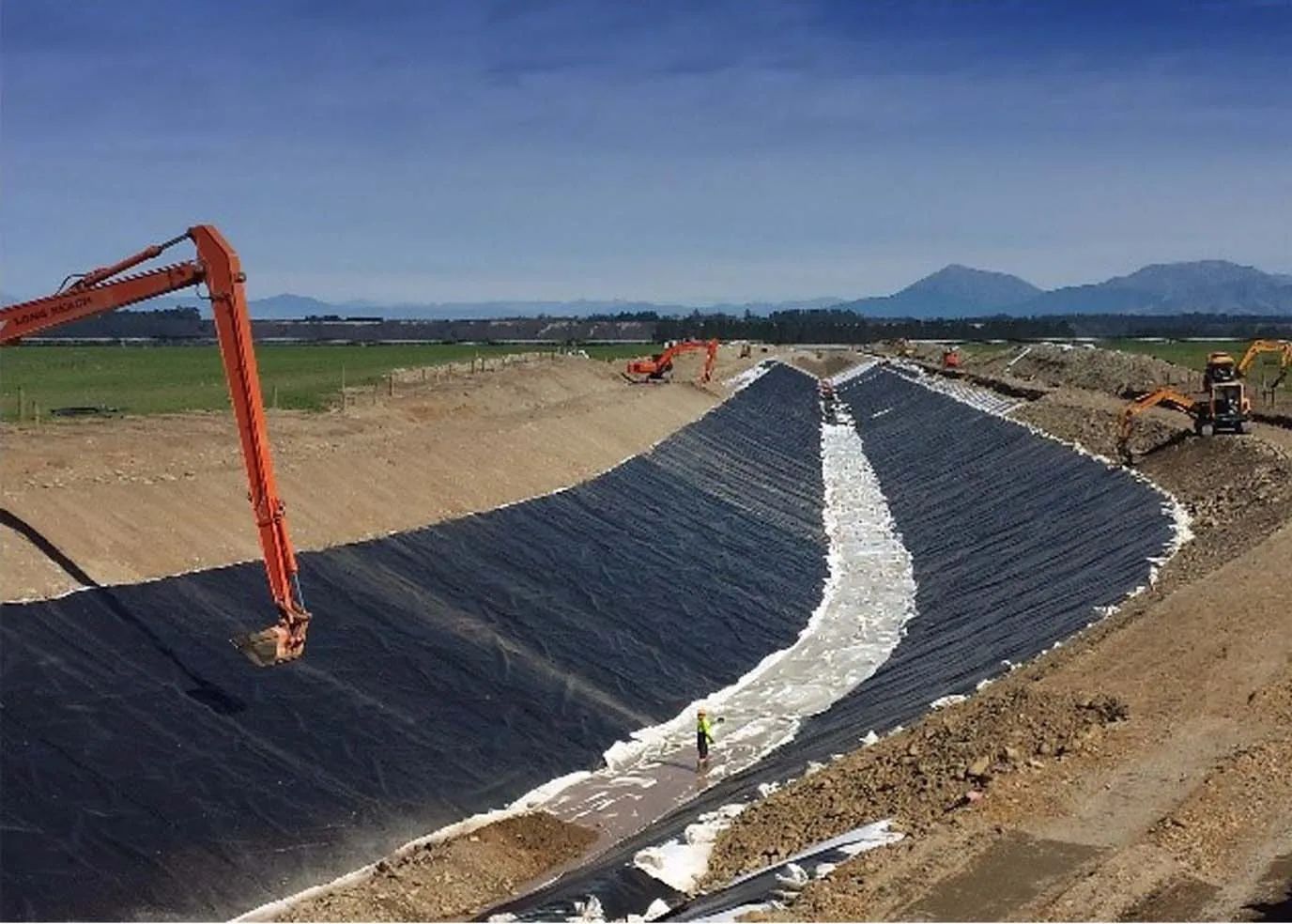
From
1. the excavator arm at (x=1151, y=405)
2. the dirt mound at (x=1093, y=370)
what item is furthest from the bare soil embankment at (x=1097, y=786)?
the dirt mound at (x=1093, y=370)

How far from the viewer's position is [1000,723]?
59.8 ft

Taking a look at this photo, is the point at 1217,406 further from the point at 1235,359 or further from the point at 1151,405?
the point at 1235,359

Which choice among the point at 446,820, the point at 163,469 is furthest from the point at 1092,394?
the point at 446,820

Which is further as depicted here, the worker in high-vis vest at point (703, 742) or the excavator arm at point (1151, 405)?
the excavator arm at point (1151, 405)

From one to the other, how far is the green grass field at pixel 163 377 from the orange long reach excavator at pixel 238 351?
20.4 m

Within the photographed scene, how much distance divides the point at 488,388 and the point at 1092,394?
31.9 m

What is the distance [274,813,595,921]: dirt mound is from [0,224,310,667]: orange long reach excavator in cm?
332

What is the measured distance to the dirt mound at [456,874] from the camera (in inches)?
673

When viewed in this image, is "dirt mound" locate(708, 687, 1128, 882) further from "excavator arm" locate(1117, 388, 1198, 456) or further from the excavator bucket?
"excavator arm" locate(1117, 388, 1198, 456)

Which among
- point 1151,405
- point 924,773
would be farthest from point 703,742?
point 1151,405

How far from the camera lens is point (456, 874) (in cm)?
1852

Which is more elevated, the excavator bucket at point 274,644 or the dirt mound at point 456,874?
the excavator bucket at point 274,644

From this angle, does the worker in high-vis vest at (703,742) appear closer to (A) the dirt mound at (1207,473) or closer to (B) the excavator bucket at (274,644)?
(B) the excavator bucket at (274,644)

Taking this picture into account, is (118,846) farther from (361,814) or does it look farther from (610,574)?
(610,574)
